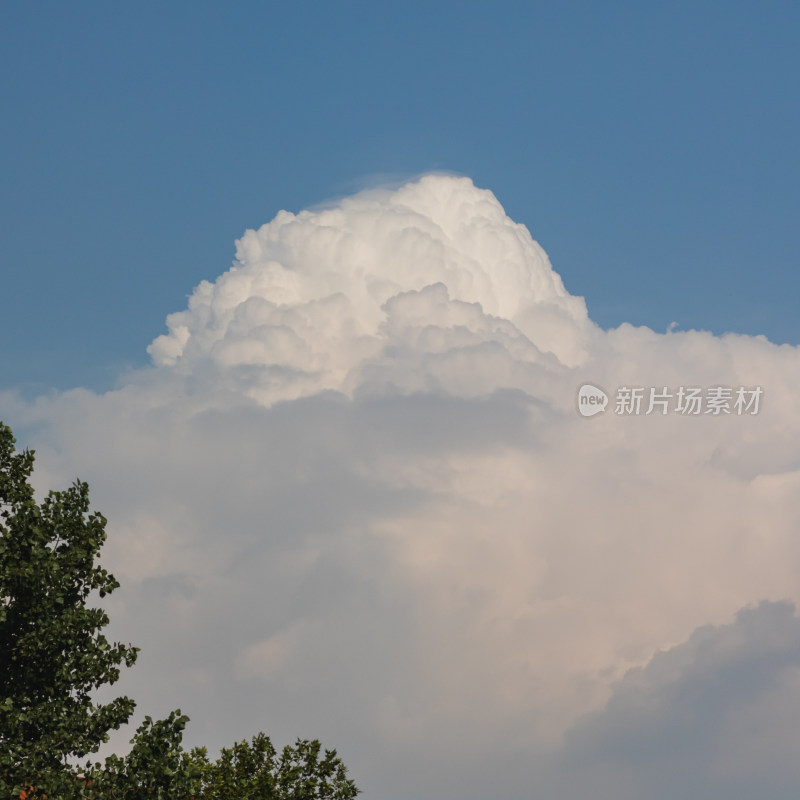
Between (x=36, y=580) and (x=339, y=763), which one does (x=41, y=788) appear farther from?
(x=339, y=763)

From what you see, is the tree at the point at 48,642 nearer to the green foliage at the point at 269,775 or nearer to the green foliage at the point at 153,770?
the green foliage at the point at 153,770

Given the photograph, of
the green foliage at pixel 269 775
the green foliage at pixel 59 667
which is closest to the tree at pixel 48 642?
the green foliage at pixel 59 667

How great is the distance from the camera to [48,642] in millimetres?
18516

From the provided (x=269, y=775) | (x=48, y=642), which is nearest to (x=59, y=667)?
(x=48, y=642)

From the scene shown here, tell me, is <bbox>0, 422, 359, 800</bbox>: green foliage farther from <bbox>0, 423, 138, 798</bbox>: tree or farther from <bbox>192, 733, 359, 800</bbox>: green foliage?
<bbox>192, 733, 359, 800</bbox>: green foliage

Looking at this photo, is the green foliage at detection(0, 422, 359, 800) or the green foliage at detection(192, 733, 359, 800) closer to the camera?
the green foliage at detection(0, 422, 359, 800)

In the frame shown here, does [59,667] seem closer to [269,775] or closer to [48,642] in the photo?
[48,642]

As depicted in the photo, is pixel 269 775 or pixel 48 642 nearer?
pixel 48 642

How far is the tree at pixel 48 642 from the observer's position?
18.3 metres

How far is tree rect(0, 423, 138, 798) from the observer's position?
59.9ft

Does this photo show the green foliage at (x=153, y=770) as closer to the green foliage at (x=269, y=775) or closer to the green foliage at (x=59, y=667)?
the green foliage at (x=59, y=667)

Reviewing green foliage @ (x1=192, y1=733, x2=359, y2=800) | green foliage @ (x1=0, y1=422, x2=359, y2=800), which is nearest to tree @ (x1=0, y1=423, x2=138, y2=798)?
green foliage @ (x1=0, y1=422, x2=359, y2=800)

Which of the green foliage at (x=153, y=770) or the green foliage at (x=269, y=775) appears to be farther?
the green foliage at (x=269, y=775)

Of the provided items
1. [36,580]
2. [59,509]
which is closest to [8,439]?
[59,509]
